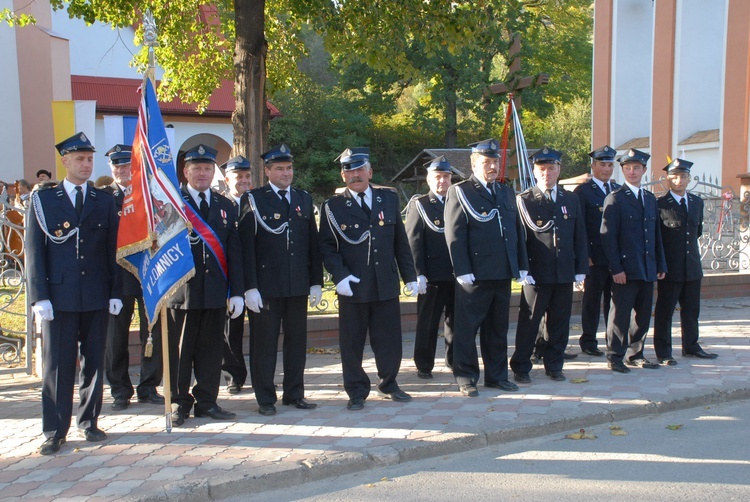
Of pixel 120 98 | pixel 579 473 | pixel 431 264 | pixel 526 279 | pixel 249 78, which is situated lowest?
pixel 579 473

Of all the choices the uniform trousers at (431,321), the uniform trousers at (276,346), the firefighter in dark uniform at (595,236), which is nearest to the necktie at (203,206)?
the uniform trousers at (276,346)

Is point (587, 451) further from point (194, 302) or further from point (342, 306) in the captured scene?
point (194, 302)

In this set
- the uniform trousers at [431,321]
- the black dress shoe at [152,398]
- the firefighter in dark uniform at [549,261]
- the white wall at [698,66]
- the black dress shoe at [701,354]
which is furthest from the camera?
the white wall at [698,66]

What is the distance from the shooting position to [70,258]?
5.55m

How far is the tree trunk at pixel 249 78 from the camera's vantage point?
10430 millimetres

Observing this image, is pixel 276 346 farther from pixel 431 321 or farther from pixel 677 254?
pixel 677 254

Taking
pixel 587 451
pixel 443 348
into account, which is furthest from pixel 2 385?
pixel 587 451

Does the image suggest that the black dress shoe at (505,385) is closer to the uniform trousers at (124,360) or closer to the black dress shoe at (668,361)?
the black dress shoe at (668,361)

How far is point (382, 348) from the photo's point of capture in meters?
6.70

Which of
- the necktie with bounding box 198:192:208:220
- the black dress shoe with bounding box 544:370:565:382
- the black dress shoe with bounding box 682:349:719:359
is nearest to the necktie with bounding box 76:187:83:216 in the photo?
the necktie with bounding box 198:192:208:220

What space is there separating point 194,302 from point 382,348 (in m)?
1.69

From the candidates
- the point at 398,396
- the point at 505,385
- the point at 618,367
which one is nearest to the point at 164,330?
the point at 398,396

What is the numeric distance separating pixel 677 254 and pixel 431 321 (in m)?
2.77

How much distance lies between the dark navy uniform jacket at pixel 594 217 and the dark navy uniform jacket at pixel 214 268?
405 centimetres
